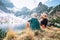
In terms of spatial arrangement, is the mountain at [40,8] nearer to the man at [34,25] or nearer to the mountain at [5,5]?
the man at [34,25]

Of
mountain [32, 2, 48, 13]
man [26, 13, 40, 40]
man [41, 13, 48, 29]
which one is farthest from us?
mountain [32, 2, 48, 13]

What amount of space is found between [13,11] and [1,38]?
0.84 metres

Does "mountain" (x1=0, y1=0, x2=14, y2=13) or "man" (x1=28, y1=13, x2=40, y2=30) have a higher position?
"mountain" (x1=0, y1=0, x2=14, y2=13)

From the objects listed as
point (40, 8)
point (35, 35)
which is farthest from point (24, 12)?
point (35, 35)

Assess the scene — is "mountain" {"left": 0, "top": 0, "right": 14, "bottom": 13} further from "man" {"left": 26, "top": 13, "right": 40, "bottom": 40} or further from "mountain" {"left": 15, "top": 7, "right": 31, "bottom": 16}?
"man" {"left": 26, "top": 13, "right": 40, "bottom": 40}

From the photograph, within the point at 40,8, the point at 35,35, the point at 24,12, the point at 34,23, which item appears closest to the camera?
the point at 35,35

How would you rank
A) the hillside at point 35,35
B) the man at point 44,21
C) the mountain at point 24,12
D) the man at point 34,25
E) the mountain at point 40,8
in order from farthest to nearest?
the mountain at point 24,12
the mountain at point 40,8
the man at point 44,21
the man at point 34,25
the hillside at point 35,35

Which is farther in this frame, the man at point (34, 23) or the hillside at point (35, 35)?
the man at point (34, 23)

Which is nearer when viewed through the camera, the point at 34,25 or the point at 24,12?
the point at 34,25

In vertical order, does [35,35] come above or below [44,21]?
below

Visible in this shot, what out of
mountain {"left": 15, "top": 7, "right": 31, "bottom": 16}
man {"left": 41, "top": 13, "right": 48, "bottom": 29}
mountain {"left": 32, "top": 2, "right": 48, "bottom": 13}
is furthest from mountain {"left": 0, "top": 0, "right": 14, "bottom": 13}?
man {"left": 41, "top": 13, "right": 48, "bottom": 29}

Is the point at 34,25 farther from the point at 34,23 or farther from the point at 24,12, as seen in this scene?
the point at 24,12

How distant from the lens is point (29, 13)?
6.42 m

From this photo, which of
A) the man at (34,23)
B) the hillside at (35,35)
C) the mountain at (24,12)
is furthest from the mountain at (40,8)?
the hillside at (35,35)
